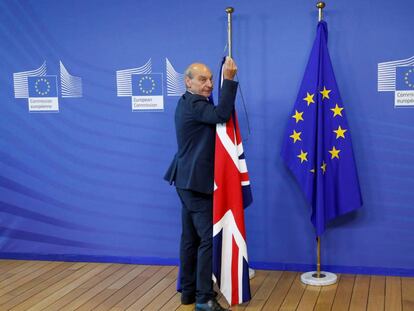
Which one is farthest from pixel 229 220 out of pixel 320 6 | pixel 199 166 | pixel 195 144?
pixel 320 6

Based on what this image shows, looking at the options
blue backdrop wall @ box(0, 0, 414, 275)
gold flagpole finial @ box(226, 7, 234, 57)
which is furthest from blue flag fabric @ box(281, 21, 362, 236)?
gold flagpole finial @ box(226, 7, 234, 57)

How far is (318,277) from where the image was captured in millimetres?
A: 3742

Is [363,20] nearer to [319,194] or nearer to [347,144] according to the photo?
[347,144]

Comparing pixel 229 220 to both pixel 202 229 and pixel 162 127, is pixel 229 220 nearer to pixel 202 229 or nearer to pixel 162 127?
pixel 202 229

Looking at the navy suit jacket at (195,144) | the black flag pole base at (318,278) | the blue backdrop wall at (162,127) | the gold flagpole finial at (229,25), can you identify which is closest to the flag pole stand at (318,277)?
the black flag pole base at (318,278)

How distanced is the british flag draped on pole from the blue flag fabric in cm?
62

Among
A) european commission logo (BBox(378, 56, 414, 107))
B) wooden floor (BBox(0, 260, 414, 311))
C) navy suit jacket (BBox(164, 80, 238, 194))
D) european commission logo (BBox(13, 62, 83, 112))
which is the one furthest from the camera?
european commission logo (BBox(13, 62, 83, 112))

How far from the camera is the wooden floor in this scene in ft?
11.0

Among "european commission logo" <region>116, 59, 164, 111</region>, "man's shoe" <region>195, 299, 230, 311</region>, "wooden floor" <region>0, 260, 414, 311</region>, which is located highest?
"european commission logo" <region>116, 59, 164, 111</region>

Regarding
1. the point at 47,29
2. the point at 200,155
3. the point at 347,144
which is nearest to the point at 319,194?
the point at 347,144

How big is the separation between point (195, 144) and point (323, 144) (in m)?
0.94

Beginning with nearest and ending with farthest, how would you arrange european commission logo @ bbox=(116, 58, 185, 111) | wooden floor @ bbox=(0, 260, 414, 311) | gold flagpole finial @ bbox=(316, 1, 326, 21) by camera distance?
wooden floor @ bbox=(0, 260, 414, 311) < gold flagpole finial @ bbox=(316, 1, 326, 21) < european commission logo @ bbox=(116, 58, 185, 111)

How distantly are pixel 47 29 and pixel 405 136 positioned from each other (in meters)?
2.83

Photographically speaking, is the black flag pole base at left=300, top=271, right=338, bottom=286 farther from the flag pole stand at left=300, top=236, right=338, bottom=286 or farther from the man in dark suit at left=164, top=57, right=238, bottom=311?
the man in dark suit at left=164, top=57, right=238, bottom=311
